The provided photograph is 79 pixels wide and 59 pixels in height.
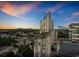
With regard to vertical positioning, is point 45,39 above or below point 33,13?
below

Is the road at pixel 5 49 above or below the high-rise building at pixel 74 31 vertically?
below

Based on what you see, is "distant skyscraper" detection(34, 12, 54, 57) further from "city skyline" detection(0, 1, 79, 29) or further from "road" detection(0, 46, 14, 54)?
"road" detection(0, 46, 14, 54)

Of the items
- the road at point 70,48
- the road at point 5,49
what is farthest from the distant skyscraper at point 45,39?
the road at point 5,49

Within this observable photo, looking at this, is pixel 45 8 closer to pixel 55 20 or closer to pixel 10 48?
pixel 55 20

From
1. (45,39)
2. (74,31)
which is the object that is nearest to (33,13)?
(45,39)

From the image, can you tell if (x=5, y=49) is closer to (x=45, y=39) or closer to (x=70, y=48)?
(x=45, y=39)

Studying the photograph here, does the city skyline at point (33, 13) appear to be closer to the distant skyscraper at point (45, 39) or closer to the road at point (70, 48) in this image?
the distant skyscraper at point (45, 39)

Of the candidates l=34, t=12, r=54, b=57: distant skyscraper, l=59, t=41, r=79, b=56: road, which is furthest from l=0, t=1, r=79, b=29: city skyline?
l=59, t=41, r=79, b=56: road
